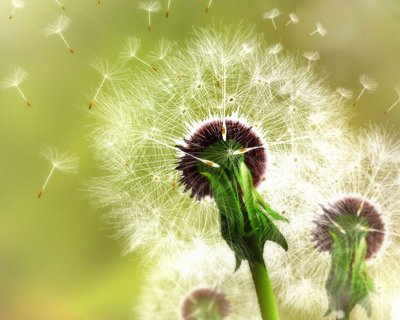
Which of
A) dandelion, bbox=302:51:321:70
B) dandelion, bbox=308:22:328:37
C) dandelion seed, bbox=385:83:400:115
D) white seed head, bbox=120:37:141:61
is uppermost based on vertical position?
dandelion, bbox=308:22:328:37

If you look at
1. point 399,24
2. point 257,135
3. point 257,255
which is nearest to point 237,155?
point 257,135

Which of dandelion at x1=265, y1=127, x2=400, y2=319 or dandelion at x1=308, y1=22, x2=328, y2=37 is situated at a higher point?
dandelion at x1=308, y1=22, x2=328, y2=37

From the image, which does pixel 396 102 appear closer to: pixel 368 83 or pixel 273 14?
pixel 368 83

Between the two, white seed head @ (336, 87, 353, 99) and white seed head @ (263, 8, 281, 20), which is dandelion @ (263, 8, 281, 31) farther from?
white seed head @ (336, 87, 353, 99)

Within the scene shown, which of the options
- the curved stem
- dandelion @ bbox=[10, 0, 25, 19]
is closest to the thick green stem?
the curved stem

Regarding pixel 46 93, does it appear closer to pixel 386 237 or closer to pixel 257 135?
pixel 257 135

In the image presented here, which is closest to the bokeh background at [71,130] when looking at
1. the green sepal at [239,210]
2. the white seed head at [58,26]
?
the white seed head at [58,26]

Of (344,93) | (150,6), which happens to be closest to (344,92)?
(344,93)
